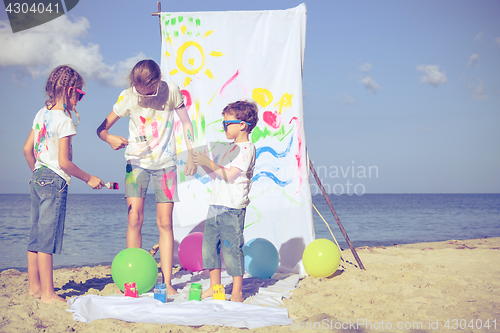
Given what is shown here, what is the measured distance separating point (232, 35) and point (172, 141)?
1662mm

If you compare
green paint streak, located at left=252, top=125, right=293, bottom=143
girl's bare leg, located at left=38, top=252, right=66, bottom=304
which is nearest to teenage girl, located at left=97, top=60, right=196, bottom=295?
girl's bare leg, located at left=38, top=252, right=66, bottom=304

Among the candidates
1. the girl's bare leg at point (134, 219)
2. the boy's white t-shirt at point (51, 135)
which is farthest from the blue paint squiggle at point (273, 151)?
the boy's white t-shirt at point (51, 135)

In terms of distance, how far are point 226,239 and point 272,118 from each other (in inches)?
64.6

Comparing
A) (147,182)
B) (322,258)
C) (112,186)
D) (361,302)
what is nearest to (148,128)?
(147,182)

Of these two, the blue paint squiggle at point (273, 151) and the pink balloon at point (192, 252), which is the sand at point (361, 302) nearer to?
the pink balloon at point (192, 252)

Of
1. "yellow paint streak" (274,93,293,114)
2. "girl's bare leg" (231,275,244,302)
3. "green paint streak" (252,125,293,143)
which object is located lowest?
"girl's bare leg" (231,275,244,302)

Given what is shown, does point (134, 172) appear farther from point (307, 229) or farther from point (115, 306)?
point (307, 229)

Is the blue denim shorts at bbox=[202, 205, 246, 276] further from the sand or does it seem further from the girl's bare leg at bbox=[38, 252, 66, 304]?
the girl's bare leg at bbox=[38, 252, 66, 304]

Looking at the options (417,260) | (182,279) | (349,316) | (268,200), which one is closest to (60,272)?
(182,279)

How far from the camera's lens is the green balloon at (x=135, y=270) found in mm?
2402

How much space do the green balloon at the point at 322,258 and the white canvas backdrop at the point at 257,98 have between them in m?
0.34

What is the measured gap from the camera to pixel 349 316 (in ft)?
7.16

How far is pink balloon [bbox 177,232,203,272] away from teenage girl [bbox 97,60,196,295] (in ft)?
2.30

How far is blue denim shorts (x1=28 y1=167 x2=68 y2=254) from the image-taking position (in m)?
2.31
